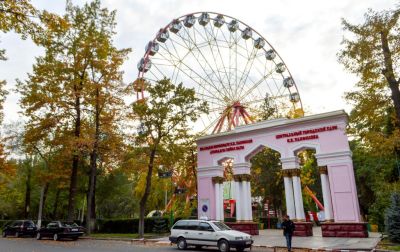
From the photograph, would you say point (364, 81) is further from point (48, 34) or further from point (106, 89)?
point (106, 89)

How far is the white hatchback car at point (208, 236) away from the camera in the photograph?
50.0ft

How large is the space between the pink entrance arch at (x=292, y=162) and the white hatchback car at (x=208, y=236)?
719 centimetres

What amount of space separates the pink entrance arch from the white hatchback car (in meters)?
7.19

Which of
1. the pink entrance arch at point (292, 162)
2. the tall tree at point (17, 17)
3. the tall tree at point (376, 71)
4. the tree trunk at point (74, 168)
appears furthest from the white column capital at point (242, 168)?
the tall tree at point (17, 17)

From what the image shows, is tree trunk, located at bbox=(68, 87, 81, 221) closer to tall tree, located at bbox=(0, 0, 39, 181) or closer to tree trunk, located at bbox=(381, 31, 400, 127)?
tall tree, located at bbox=(0, 0, 39, 181)

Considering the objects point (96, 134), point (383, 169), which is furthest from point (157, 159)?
point (383, 169)

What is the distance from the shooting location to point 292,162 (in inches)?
879

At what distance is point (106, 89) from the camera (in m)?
27.4

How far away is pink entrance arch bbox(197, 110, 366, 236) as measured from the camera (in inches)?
781

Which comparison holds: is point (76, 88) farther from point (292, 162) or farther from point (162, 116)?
point (292, 162)

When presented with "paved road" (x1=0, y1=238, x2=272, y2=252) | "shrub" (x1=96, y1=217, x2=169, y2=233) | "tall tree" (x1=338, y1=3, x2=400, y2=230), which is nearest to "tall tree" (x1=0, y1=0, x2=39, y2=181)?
"paved road" (x1=0, y1=238, x2=272, y2=252)

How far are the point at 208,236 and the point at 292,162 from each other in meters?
8.99

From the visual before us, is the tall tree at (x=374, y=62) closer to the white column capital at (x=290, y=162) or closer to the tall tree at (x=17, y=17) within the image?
the white column capital at (x=290, y=162)

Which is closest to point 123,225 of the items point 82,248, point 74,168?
point 74,168
